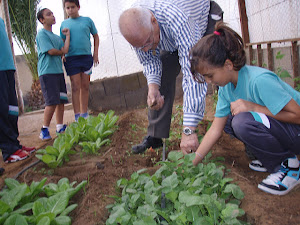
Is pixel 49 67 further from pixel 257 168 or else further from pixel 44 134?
pixel 257 168

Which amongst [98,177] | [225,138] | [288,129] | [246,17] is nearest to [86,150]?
[98,177]

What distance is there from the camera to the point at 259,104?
1.70m

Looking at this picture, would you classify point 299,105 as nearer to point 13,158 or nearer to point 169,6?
point 169,6

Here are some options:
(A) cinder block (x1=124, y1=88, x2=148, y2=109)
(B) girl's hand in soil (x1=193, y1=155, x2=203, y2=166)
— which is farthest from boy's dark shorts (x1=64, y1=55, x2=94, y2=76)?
(B) girl's hand in soil (x1=193, y1=155, x2=203, y2=166)

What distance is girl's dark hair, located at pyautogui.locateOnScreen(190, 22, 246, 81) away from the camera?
1.60 m

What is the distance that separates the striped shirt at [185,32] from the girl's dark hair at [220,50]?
23 centimetres

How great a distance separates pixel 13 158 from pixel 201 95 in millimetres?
2002

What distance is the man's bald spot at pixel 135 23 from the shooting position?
71.4 inches

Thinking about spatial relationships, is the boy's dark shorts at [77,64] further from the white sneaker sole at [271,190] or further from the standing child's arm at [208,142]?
the white sneaker sole at [271,190]

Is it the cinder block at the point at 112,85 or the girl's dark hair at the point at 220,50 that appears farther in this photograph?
the cinder block at the point at 112,85

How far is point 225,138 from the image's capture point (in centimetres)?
264

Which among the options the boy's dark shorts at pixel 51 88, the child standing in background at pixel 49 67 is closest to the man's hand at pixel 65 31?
the child standing in background at pixel 49 67

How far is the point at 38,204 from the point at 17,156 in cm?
143

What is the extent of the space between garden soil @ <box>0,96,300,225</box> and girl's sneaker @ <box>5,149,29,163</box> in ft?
0.20
